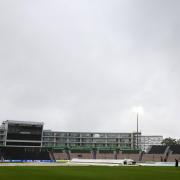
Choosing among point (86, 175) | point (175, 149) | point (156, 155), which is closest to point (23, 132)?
point (156, 155)

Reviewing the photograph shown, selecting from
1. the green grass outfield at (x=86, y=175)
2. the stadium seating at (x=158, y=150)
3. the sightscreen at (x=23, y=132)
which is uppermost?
the sightscreen at (x=23, y=132)

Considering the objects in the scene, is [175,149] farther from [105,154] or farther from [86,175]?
[86,175]

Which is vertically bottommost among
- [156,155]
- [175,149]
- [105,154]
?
[105,154]

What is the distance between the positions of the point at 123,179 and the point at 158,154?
116673 millimetres

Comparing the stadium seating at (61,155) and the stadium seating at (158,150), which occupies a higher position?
the stadium seating at (158,150)

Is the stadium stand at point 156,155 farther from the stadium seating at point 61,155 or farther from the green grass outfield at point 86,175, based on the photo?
the green grass outfield at point 86,175

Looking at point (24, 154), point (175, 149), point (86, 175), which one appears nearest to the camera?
point (86, 175)

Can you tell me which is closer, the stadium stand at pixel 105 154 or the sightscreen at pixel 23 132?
the sightscreen at pixel 23 132

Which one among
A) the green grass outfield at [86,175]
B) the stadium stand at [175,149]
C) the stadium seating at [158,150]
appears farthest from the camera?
the stadium seating at [158,150]

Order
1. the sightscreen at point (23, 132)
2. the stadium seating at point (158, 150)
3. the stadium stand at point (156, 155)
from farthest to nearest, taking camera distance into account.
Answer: the stadium seating at point (158, 150) → the sightscreen at point (23, 132) → the stadium stand at point (156, 155)

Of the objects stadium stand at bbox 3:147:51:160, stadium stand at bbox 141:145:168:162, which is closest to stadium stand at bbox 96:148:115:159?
stadium stand at bbox 141:145:168:162

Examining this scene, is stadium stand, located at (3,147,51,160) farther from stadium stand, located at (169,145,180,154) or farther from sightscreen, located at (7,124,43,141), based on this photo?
stadium stand, located at (169,145,180,154)

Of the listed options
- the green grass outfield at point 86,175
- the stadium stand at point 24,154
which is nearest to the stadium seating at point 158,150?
the stadium stand at point 24,154

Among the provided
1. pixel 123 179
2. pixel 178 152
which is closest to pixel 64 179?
pixel 123 179
